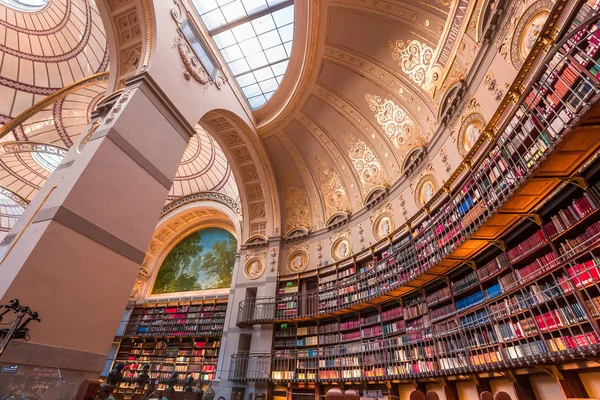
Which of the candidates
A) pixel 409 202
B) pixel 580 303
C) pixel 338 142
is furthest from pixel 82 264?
pixel 338 142

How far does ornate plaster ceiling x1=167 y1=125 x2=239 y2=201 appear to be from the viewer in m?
14.9

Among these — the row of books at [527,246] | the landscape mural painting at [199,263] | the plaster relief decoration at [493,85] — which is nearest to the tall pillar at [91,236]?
the row of books at [527,246]

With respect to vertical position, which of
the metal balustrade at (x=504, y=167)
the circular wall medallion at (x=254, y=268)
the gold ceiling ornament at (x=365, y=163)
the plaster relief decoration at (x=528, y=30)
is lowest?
the metal balustrade at (x=504, y=167)

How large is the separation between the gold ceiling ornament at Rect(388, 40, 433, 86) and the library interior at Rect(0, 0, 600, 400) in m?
0.08

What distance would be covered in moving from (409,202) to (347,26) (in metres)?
5.90

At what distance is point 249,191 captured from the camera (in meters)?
13.3

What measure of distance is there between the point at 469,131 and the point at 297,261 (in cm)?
775

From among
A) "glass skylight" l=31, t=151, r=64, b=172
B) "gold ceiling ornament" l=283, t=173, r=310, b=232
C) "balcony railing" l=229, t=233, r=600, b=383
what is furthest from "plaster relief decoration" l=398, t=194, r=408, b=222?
"glass skylight" l=31, t=151, r=64, b=172

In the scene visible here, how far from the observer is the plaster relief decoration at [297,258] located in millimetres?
11102

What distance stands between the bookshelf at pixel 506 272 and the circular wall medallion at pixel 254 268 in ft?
15.2

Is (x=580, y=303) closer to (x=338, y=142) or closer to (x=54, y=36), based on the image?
(x=338, y=142)

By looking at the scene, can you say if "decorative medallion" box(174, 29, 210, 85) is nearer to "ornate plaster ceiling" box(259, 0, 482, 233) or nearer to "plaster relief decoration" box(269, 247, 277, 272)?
"ornate plaster ceiling" box(259, 0, 482, 233)

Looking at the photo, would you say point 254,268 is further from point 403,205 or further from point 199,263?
point 403,205

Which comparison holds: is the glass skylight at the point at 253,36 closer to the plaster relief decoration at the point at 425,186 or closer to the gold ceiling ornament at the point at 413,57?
the gold ceiling ornament at the point at 413,57
